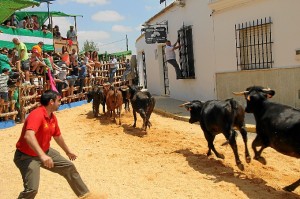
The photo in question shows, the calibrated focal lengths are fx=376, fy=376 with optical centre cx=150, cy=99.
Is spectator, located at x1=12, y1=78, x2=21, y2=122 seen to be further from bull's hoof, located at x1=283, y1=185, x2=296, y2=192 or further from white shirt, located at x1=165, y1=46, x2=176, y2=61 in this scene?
bull's hoof, located at x1=283, y1=185, x2=296, y2=192

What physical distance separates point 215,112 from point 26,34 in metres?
12.9

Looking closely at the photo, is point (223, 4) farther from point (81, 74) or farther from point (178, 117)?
point (81, 74)

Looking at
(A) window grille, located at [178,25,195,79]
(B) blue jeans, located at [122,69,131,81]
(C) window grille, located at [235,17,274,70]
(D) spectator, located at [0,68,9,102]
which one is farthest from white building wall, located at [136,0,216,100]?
(D) spectator, located at [0,68,9,102]

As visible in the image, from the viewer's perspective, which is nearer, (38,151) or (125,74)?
(38,151)

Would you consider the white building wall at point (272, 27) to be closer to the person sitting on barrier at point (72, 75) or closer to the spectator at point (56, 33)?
the person sitting on barrier at point (72, 75)

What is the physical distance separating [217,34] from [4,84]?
7143 mm

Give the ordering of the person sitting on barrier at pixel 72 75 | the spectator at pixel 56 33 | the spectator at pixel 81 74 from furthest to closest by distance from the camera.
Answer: the spectator at pixel 56 33, the spectator at pixel 81 74, the person sitting on barrier at pixel 72 75

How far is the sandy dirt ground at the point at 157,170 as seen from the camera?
569 cm

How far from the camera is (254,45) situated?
11.8m

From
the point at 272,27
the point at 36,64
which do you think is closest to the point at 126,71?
the point at 36,64

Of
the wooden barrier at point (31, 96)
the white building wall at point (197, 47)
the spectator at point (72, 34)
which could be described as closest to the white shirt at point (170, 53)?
the white building wall at point (197, 47)

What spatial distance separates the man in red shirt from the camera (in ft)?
14.3

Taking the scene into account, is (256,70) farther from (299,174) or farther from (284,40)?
(299,174)

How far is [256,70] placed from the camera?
457 inches
